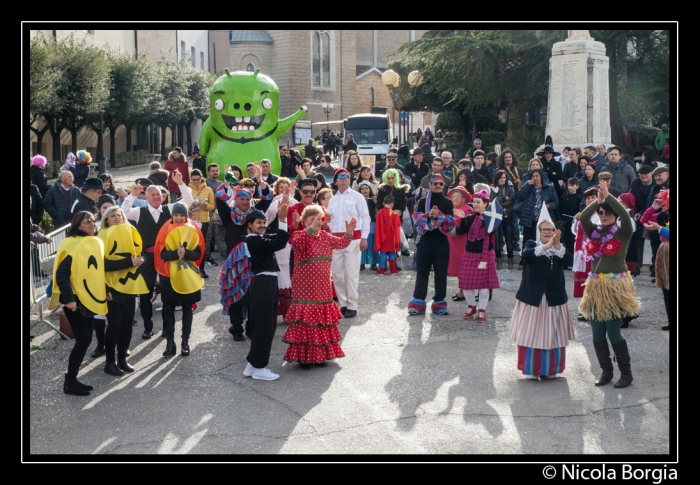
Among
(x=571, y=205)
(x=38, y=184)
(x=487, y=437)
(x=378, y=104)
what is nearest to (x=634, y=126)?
(x=571, y=205)

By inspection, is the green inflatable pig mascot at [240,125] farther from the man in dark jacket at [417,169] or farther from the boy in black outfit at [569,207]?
the boy in black outfit at [569,207]

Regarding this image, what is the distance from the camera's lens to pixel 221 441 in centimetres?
622

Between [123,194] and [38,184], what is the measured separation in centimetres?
357

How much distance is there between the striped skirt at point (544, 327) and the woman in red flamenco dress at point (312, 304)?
69.8 inches

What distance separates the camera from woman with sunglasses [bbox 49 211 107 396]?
7.42 meters

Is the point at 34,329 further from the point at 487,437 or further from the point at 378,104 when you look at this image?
the point at 378,104

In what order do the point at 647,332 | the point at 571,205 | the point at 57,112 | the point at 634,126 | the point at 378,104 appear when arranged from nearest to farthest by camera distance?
the point at 647,332 → the point at 571,205 → the point at 57,112 → the point at 634,126 → the point at 378,104

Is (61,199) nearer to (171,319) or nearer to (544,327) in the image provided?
(171,319)

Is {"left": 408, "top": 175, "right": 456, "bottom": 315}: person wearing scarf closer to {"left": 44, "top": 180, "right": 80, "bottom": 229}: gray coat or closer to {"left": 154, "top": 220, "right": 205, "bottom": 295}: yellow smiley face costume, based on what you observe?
{"left": 154, "top": 220, "right": 205, "bottom": 295}: yellow smiley face costume

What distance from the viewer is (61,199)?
1288 cm

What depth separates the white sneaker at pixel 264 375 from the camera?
25.6 ft

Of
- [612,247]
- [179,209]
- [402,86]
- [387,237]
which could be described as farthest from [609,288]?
[402,86]

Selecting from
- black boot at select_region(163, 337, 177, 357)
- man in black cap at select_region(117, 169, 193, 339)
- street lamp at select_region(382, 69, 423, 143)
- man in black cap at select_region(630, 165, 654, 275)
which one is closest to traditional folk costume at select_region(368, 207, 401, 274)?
man in black cap at select_region(630, 165, 654, 275)

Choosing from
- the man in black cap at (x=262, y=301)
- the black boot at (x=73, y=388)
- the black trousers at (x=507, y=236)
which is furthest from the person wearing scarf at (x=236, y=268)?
the black trousers at (x=507, y=236)
